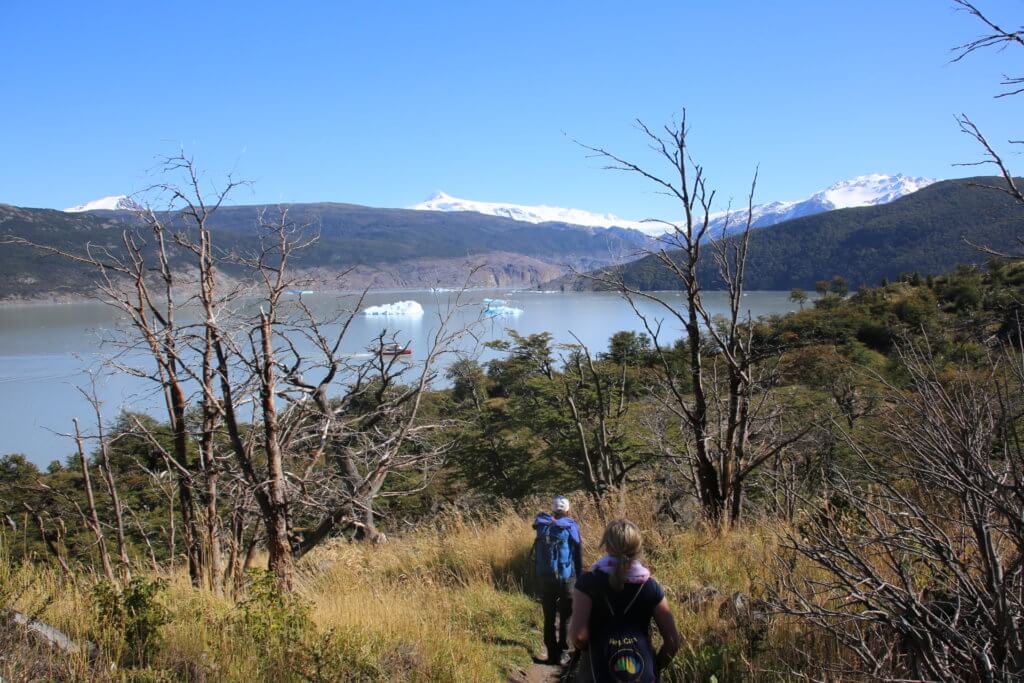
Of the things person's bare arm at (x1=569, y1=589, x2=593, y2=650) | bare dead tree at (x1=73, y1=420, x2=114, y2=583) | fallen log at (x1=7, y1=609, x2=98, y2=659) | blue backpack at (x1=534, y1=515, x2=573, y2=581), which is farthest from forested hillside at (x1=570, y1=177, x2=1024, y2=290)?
person's bare arm at (x1=569, y1=589, x2=593, y2=650)

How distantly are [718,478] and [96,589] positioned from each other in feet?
14.3

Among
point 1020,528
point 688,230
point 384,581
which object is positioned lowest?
point 384,581

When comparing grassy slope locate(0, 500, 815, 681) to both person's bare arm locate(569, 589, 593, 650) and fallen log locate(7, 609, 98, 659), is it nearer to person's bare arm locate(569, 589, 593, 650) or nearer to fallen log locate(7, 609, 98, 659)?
fallen log locate(7, 609, 98, 659)

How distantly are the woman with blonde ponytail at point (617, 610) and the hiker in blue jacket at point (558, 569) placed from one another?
1.58 metres

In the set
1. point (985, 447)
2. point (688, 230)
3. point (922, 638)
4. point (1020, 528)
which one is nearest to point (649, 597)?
point (922, 638)

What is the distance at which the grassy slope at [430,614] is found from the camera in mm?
3184

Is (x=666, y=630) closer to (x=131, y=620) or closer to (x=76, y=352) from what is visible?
(x=131, y=620)

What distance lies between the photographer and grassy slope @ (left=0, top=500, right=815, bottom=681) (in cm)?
318

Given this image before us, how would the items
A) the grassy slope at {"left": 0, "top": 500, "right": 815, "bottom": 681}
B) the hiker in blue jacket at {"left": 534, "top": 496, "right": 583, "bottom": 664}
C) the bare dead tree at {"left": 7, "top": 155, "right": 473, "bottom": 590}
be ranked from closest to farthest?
the grassy slope at {"left": 0, "top": 500, "right": 815, "bottom": 681}, the hiker in blue jacket at {"left": 534, "top": 496, "right": 583, "bottom": 664}, the bare dead tree at {"left": 7, "top": 155, "right": 473, "bottom": 590}

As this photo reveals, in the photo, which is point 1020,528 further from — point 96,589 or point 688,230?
point 96,589

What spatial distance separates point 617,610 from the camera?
Answer: 8.44 feet

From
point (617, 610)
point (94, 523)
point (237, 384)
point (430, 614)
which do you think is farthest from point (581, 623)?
point (237, 384)

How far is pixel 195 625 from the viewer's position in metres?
3.51

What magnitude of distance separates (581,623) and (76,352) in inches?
524
